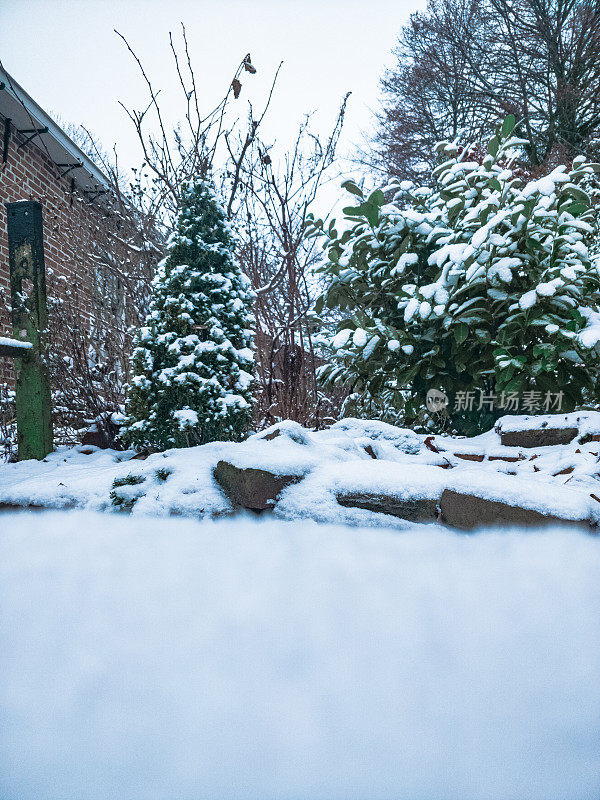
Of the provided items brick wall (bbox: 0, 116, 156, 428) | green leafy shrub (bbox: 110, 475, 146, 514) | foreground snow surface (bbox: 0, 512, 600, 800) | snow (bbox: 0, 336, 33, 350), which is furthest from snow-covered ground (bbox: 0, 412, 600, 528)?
brick wall (bbox: 0, 116, 156, 428)

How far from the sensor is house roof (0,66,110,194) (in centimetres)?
438

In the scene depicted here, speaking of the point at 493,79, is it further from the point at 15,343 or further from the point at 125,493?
the point at 125,493

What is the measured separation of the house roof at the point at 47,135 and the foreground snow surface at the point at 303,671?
375cm

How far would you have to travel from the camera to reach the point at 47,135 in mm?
5172

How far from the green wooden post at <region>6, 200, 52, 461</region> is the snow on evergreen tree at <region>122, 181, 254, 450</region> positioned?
0.56 m

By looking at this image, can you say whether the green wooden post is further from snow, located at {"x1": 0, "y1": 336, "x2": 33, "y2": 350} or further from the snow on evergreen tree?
the snow on evergreen tree

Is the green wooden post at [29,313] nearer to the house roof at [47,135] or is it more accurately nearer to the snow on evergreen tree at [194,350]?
the snow on evergreen tree at [194,350]

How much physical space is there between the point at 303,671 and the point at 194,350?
1.92m

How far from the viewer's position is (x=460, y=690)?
2.65ft

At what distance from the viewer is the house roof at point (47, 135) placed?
4.38m

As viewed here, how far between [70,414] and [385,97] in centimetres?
1068

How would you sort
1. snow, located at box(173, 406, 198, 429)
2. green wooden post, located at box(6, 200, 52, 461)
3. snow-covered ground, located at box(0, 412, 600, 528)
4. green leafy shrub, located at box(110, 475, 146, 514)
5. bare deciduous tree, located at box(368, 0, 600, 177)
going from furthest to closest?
bare deciduous tree, located at box(368, 0, 600, 177) → green wooden post, located at box(6, 200, 52, 461) → snow, located at box(173, 406, 198, 429) → green leafy shrub, located at box(110, 475, 146, 514) → snow-covered ground, located at box(0, 412, 600, 528)

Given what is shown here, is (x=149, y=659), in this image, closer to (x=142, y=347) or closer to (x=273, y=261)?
(x=142, y=347)

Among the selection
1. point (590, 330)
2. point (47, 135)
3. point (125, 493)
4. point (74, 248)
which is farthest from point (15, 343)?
point (47, 135)
